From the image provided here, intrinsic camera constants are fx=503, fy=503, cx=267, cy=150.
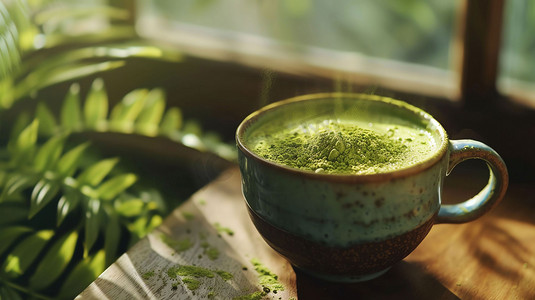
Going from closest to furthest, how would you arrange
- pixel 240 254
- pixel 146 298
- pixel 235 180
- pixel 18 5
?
1. pixel 146 298
2. pixel 240 254
3. pixel 235 180
4. pixel 18 5

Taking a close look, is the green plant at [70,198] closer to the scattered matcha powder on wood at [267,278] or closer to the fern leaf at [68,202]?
the fern leaf at [68,202]

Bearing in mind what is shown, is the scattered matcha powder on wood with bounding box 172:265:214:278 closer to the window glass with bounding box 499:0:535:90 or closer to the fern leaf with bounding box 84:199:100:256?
the fern leaf with bounding box 84:199:100:256

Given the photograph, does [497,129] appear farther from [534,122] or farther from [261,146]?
Answer: [261,146]

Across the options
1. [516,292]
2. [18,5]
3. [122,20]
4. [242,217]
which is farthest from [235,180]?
[122,20]

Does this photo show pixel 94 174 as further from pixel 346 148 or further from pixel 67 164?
pixel 346 148

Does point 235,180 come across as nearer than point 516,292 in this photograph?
No

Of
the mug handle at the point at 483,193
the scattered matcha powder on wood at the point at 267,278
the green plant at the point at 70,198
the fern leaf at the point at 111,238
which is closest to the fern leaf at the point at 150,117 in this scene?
the green plant at the point at 70,198
